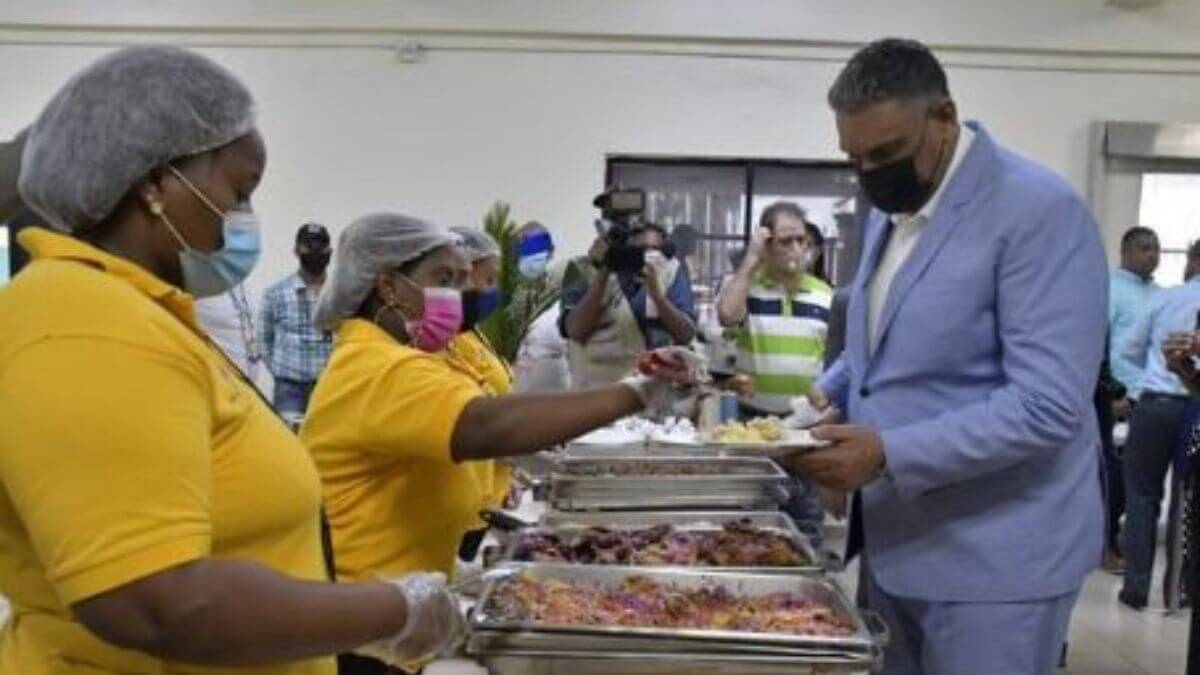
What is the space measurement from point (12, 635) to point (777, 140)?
517cm

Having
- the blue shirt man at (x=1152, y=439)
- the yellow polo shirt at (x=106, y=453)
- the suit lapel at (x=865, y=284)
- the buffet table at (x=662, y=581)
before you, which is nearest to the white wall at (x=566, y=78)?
the blue shirt man at (x=1152, y=439)

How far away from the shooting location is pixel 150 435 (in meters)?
0.78

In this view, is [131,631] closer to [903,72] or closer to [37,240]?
[37,240]

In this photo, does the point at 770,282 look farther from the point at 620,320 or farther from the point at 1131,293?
the point at 1131,293

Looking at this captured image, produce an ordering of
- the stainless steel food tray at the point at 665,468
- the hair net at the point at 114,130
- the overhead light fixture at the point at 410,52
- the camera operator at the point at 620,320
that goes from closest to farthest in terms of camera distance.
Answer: the hair net at the point at 114,130
the stainless steel food tray at the point at 665,468
the camera operator at the point at 620,320
the overhead light fixture at the point at 410,52

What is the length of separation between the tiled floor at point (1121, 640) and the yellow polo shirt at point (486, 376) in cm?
119

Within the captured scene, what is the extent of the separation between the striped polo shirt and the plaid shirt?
2.10 metres

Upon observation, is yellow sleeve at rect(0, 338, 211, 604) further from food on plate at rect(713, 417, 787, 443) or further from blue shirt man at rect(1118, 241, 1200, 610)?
blue shirt man at rect(1118, 241, 1200, 610)

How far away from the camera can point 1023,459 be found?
1.43m

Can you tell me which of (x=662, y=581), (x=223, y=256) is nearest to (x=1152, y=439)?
(x=662, y=581)

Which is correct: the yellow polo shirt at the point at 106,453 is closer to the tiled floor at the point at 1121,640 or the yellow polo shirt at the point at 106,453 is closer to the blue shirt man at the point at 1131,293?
the tiled floor at the point at 1121,640

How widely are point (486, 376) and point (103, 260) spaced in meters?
1.94

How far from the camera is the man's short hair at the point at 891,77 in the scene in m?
1.49

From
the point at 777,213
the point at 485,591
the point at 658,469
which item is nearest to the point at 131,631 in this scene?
the point at 485,591
